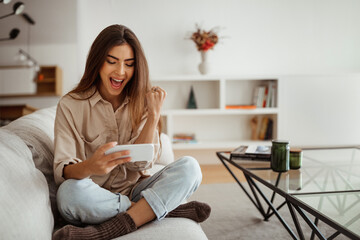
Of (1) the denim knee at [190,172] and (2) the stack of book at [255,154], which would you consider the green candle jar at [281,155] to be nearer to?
(2) the stack of book at [255,154]

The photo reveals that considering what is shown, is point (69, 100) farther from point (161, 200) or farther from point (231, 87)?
point (231, 87)

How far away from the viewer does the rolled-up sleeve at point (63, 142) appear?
121 centimetres

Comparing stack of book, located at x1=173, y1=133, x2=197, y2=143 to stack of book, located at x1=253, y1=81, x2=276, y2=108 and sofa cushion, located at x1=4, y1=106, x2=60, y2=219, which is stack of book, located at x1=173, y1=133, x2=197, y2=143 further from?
sofa cushion, located at x1=4, y1=106, x2=60, y2=219

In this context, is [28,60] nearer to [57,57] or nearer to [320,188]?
[57,57]

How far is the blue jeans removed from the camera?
111cm

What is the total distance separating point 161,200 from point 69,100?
573 millimetres

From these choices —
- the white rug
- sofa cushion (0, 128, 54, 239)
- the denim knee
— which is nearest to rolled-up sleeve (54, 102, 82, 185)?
sofa cushion (0, 128, 54, 239)

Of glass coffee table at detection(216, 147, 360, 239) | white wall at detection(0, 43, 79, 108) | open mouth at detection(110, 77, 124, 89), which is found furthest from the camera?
white wall at detection(0, 43, 79, 108)

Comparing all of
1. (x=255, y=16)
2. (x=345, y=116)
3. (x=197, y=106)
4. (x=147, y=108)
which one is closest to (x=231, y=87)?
(x=197, y=106)

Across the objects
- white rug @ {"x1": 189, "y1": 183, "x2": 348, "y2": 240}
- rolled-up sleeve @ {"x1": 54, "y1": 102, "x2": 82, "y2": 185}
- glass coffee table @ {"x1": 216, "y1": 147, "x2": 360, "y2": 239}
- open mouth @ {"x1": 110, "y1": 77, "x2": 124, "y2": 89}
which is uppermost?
open mouth @ {"x1": 110, "y1": 77, "x2": 124, "y2": 89}

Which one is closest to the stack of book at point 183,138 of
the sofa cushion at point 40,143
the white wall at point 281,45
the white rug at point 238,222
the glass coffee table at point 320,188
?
the white wall at point 281,45

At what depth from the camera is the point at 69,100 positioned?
4.49ft

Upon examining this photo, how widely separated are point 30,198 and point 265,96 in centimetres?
331

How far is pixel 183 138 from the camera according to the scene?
388 cm
